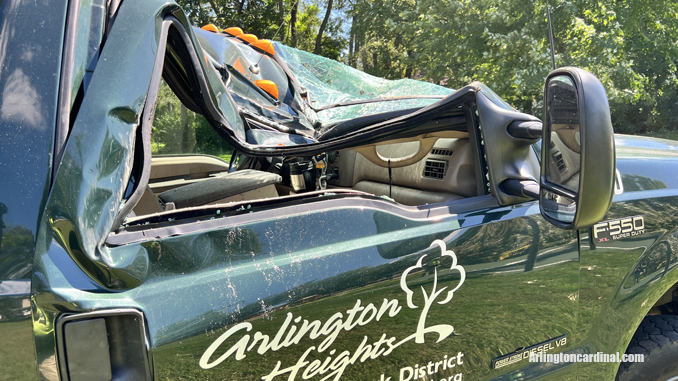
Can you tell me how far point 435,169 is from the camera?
88.6 inches

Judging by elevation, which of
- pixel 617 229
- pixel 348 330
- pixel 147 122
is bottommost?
pixel 348 330

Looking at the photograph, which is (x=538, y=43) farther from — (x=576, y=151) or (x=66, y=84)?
(x=66, y=84)

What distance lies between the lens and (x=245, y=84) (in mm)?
2715

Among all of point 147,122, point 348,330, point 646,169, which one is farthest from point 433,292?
point 646,169

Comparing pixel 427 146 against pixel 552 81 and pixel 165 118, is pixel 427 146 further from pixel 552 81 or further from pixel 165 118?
pixel 165 118

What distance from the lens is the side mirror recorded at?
132 centimetres

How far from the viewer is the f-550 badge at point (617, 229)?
1856mm

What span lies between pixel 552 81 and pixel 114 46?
1277 millimetres

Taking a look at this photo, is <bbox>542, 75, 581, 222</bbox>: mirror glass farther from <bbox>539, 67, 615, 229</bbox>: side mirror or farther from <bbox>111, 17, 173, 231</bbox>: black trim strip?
<bbox>111, 17, 173, 231</bbox>: black trim strip

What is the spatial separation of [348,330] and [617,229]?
1.17 metres

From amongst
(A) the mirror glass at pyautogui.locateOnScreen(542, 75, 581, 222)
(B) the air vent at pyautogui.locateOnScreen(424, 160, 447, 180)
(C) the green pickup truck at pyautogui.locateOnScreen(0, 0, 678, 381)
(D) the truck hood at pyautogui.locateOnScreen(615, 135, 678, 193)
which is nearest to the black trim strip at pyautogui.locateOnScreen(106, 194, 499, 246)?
(C) the green pickup truck at pyautogui.locateOnScreen(0, 0, 678, 381)

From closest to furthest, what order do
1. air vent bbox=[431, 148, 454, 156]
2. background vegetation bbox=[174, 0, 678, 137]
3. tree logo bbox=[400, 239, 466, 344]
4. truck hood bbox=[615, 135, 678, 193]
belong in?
tree logo bbox=[400, 239, 466, 344]
truck hood bbox=[615, 135, 678, 193]
air vent bbox=[431, 148, 454, 156]
background vegetation bbox=[174, 0, 678, 137]

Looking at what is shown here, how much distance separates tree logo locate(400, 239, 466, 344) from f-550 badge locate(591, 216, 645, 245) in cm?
63

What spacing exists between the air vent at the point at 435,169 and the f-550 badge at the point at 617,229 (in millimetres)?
643
